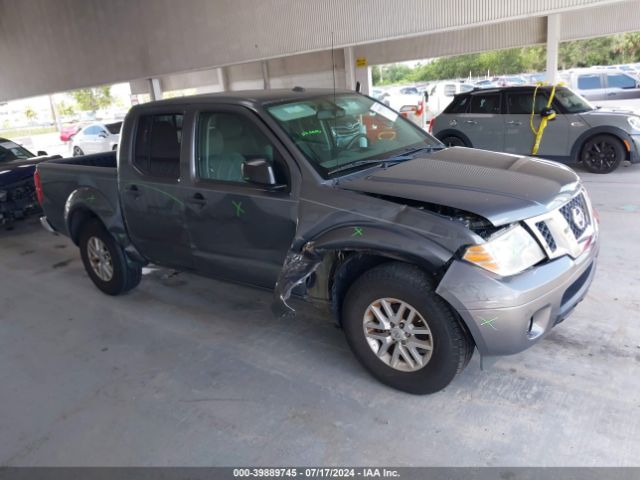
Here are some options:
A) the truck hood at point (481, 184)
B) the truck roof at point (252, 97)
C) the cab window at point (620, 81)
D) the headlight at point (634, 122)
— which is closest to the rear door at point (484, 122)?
the headlight at point (634, 122)

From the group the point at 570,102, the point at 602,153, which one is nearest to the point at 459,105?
the point at 570,102

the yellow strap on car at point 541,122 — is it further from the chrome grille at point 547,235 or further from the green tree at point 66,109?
the green tree at point 66,109

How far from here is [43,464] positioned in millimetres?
2807

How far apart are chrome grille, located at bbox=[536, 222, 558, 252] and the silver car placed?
271 inches

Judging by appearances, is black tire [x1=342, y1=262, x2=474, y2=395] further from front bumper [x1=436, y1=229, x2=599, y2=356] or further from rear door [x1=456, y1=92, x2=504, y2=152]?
rear door [x1=456, y1=92, x2=504, y2=152]

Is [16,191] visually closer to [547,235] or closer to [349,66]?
[547,235]

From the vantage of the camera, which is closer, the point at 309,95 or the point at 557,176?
the point at 557,176

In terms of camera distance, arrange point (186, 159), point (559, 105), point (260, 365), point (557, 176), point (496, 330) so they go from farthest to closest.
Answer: point (559, 105)
point (186, 159)
point (260, 365)
point (557, 176)
point (496, 330)

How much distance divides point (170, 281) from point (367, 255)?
9.63 feet

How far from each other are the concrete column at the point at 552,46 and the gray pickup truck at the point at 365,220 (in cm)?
886

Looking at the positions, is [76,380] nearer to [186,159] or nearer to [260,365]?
[260,365]

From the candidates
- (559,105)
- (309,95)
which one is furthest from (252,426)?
(559,105)

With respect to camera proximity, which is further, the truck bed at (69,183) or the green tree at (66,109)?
the green tree at (66,109)

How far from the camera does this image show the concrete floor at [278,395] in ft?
8.86
